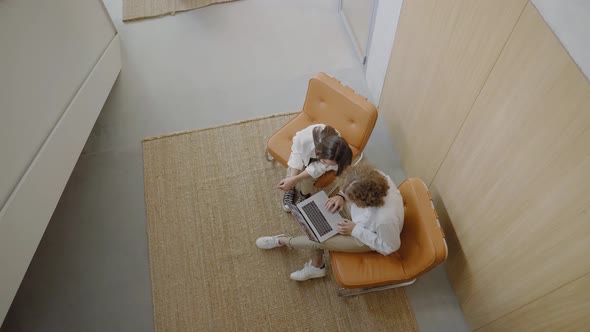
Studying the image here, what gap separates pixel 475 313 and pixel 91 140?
3044 mm

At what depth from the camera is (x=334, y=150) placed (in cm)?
218

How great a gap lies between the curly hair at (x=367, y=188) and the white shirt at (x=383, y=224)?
0.16ft

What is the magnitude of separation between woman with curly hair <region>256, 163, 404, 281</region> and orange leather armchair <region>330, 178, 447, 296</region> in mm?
71

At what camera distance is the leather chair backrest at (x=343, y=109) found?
2352mm

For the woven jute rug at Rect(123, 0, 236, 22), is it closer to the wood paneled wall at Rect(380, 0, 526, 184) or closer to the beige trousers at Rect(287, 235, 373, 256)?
the wood paneled wall at Rect(380, 0, 526, 184)

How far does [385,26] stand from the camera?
8.97 ft

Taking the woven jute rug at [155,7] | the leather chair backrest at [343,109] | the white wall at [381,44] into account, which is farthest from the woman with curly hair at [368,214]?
the woven jute rug at [155,7]

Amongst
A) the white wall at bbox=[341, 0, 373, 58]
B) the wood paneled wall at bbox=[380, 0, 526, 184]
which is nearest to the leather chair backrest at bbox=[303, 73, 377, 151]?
the wood paneled wall at bbox=[380, 0, 526, 184]

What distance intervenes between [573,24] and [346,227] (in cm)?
133

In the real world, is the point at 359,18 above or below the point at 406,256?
above

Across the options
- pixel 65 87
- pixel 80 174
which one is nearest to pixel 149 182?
pixel 80 174

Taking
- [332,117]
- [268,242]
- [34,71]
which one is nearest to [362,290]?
[268,242]

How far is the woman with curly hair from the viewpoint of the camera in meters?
1.95

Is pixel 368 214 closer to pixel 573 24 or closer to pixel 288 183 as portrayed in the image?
pixel 288 183
